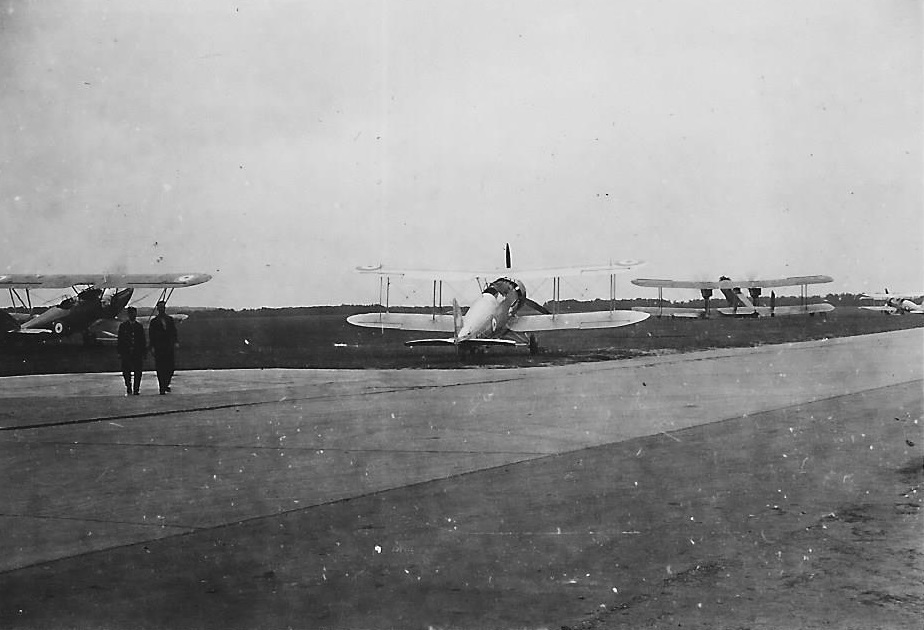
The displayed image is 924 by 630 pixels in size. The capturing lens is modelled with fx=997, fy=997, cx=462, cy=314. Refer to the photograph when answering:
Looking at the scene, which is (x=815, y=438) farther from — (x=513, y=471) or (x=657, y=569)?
(x=657, y=569)

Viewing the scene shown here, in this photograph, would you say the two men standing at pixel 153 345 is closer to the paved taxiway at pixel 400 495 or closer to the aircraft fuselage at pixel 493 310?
the paved taxiway at pixel 400 495

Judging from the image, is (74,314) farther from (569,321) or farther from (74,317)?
(569,321)

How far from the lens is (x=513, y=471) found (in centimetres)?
826

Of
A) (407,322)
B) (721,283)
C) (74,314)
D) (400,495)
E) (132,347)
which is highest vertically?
(721,283)

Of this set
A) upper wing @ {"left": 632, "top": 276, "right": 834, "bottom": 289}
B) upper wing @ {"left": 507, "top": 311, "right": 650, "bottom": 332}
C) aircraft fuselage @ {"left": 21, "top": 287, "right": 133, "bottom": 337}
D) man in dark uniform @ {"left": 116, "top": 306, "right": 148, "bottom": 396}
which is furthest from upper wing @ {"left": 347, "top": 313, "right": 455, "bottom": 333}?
upper wing @ {"left": 632, "top": 276, "right": 834, "bottom": 289}

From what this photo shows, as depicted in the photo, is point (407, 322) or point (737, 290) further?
point (737, 290)

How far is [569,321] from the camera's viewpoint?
28.1 meters

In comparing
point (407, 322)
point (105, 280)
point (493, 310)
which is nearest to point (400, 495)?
point (493, 310)

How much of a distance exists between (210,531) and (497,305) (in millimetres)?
20300

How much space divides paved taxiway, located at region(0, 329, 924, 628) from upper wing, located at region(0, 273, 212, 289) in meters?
9.99

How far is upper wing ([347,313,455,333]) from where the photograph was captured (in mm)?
29203

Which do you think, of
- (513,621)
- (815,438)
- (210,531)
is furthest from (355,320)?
(513,621)

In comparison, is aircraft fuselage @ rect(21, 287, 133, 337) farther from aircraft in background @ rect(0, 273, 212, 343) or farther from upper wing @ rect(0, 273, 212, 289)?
upper wing @ rect(0, 273, 212, 289)

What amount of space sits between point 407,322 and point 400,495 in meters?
22.4
